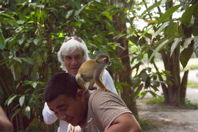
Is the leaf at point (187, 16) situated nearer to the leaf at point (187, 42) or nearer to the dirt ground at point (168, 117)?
the leaf at point (187, 42)

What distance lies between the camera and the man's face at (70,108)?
1067mm

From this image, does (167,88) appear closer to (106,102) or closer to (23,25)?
(23,25)

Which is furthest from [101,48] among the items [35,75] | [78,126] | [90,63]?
[78,126]

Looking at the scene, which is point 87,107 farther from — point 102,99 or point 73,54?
point 73,54

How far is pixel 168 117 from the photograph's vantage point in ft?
18.7

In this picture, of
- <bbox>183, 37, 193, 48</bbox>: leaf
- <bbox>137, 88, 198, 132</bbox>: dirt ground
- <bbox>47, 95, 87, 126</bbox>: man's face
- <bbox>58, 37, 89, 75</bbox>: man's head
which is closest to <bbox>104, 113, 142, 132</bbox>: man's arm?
<bbox>47, 95, 87, 126</bbox>: man's face

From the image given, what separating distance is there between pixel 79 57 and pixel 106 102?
1141mm

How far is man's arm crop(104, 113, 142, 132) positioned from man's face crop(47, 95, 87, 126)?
19 cm

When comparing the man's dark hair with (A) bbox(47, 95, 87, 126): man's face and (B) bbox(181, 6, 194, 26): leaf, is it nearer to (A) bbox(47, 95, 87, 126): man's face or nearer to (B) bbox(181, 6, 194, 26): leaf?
(A) bbox(47, 95, 87, 126): man's face

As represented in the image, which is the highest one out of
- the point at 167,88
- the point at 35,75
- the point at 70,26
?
the point at 70,26

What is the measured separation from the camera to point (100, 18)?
2.93 metres

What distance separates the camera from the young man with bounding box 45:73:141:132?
0.93m

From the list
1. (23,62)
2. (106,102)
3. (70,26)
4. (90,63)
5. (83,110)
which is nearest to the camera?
(106,102)

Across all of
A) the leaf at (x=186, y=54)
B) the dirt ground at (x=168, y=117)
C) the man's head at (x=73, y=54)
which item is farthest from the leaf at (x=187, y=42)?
the dirt ground at (x=168, y=117)
